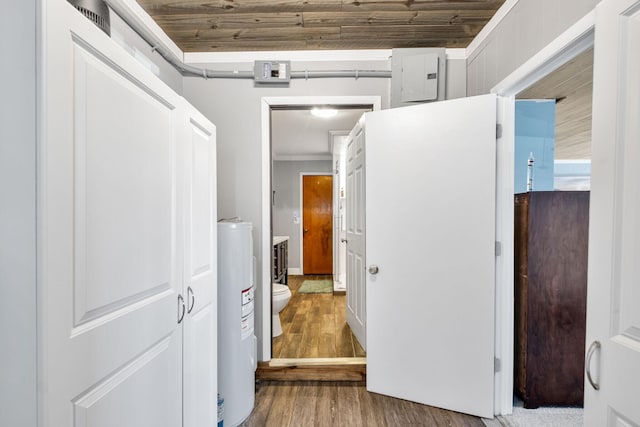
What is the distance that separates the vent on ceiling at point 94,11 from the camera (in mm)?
981

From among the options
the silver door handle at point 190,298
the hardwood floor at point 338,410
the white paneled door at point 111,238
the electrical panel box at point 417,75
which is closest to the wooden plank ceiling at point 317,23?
the electrical panel box at point 417,75

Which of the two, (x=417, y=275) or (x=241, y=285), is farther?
(x=417, y=275)

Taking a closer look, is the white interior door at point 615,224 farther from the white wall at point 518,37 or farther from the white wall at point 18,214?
the white wall at point 18,214

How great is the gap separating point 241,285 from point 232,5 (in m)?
1.69

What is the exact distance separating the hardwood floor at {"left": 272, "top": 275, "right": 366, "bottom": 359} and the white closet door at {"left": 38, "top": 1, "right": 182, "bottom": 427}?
5.93 ft

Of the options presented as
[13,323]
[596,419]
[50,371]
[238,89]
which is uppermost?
[238,89]

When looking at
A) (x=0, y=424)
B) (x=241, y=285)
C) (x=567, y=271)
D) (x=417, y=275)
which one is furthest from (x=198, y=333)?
(x=567, y=271)

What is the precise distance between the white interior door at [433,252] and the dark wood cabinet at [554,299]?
0.34 metres

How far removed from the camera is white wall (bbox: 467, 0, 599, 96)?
136cm

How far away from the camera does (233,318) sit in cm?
182

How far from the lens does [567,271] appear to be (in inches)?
Result: 76.8

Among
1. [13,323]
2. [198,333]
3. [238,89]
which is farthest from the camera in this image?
[238,89]

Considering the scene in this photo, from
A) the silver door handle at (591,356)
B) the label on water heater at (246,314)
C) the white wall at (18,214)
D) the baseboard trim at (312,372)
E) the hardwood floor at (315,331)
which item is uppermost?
the white wall at (18,214)

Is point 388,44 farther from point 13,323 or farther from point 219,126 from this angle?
point 13,323
